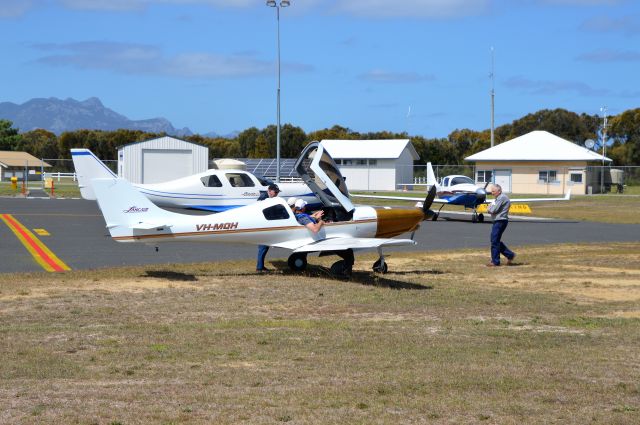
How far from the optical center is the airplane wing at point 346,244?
14.6 metres

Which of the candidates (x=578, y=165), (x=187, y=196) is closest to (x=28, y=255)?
(x=187, y=196)

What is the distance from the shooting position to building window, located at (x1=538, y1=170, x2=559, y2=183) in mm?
70000

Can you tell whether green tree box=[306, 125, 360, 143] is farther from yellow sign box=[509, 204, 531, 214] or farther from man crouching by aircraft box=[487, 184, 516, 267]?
man crouching by aircraft box=[487, 184, 516, 267]

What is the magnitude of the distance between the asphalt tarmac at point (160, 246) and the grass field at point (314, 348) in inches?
81.5

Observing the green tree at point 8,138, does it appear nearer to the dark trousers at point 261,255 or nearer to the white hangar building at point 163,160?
the white hangar building at point 163,160

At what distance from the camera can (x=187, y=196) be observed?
28547mm

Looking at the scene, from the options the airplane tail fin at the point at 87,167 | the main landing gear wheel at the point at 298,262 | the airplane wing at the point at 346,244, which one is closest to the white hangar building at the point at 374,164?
the airplane tail fin at the point at 87,167

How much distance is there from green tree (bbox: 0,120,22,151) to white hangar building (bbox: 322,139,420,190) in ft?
183

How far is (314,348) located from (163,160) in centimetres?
5232

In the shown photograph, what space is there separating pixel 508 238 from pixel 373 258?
7.77 meters

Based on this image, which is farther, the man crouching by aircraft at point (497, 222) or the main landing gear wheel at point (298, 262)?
the man crouching by aircraft at point (497, 222)

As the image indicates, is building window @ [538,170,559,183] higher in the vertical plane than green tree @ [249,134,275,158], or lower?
lower

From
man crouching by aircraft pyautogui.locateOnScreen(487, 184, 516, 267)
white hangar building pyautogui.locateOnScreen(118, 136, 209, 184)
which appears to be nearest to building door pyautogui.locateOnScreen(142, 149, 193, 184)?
white hangar building pyautogui.locateOnScreen(118, 136, 209, 184)

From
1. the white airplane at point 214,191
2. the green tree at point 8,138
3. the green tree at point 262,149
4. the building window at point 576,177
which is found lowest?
the white airplane at point 214,191
